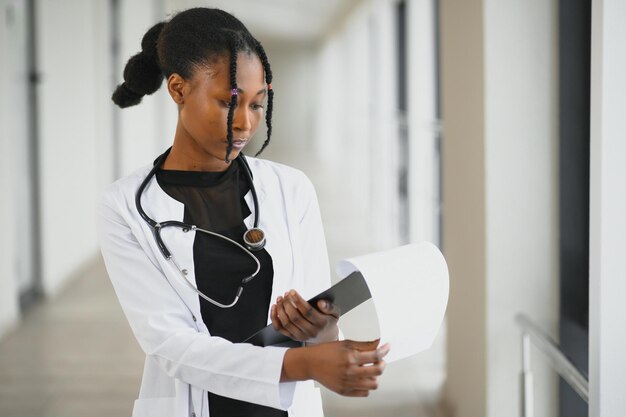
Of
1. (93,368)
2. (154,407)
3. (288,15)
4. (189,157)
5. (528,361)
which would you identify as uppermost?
(288,15)

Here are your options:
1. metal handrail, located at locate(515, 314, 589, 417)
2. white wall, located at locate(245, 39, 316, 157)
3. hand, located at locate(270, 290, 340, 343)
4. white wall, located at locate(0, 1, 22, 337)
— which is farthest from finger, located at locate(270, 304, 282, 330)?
white wall, located at locate(245, 39, 316, 157)

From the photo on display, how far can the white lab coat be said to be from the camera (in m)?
0.91

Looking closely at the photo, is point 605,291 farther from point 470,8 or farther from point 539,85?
point 470,8

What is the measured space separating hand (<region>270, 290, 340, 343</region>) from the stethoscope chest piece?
0.37 ft

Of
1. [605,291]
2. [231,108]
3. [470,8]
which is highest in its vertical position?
[470,8]

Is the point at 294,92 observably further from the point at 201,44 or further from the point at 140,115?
the point at 201,44

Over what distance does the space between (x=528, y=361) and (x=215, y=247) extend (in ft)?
3.57

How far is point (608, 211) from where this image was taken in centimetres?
136

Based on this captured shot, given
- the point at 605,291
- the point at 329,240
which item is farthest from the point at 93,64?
the point at 605,291

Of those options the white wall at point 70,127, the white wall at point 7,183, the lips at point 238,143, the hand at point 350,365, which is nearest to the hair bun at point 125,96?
the lips at point 238,143

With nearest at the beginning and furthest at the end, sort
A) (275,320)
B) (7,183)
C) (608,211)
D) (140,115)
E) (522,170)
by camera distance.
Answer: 1. (275,320)
2. (608,211)
3. (522,170)
4. (7,183)
5. (140,115)

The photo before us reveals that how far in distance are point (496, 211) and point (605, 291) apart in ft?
2.42

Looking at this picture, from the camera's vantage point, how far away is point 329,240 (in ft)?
18.7

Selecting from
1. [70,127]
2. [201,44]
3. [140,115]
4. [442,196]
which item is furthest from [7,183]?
[140,115]
